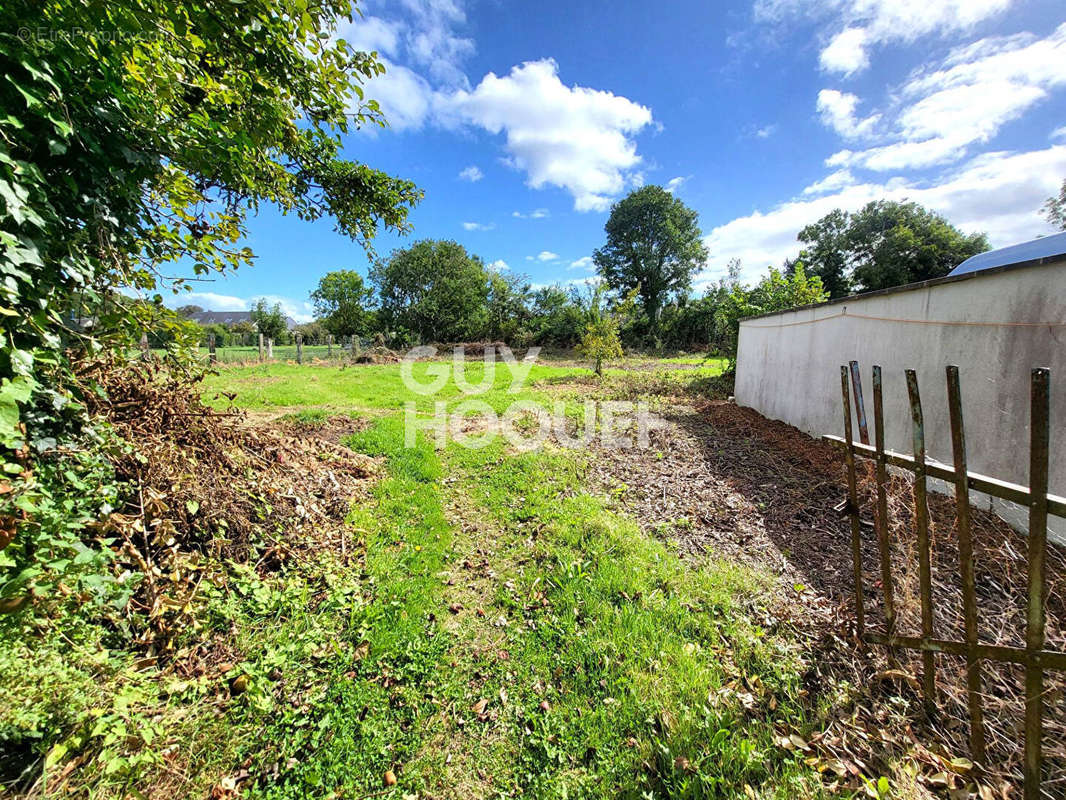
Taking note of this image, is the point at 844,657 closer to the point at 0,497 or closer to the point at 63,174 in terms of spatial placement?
the point at 0,497

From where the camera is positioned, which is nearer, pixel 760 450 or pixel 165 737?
pixel 165 737

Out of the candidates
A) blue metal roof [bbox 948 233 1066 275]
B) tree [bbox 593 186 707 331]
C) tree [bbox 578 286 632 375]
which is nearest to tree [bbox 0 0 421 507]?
blue metal roof [bbox 948 233 1066 275]

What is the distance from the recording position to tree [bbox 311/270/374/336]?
3606 centimetres

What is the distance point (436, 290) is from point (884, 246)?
106 ft

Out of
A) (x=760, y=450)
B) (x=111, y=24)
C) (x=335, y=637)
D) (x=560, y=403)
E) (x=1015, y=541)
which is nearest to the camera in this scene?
(x=111, y=24)

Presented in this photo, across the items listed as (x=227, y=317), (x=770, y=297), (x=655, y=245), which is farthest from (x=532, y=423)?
(x=227, y=317)

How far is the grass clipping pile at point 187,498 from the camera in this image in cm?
212

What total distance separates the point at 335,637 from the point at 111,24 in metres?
3.42

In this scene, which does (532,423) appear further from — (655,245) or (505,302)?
(655,245)

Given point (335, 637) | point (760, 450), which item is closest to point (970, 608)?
point (335, 637)

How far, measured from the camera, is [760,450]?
19.1 ft

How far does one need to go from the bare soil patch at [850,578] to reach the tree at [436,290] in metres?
23.7

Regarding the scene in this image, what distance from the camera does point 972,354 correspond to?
3592mm

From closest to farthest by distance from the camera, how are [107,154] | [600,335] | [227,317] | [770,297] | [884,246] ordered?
[107,154]
[770,297]
[600,335]
[884,246]
[227,317]
